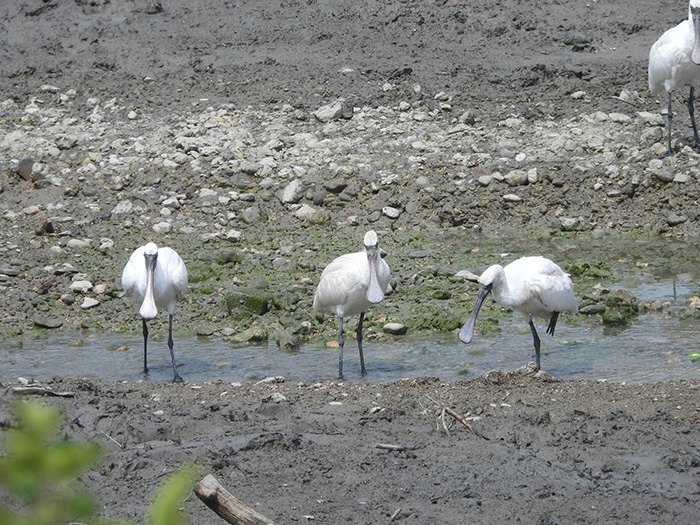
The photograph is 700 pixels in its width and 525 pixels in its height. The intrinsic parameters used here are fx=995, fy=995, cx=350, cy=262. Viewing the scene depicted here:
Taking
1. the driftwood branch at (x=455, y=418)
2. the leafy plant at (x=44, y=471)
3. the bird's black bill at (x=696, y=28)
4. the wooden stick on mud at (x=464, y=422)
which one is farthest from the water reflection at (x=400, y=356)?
the leafy plant at (x=44, y=471)

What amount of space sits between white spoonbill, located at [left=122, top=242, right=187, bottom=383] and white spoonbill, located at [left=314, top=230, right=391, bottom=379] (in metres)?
1.37

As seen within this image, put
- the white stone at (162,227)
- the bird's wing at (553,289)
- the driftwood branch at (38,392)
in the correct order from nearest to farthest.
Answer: the driftwood branch at (38,392), the bird's wing at (553,289), the white stone at (162,227)

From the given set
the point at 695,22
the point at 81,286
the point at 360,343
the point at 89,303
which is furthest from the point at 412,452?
the point at 695,22

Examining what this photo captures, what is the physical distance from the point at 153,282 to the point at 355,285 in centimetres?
187

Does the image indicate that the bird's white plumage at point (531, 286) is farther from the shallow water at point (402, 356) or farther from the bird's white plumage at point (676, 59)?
the bird's white plumage at point (676, 59)

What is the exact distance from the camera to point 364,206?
1352 centimetres

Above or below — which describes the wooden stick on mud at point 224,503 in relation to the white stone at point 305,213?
below

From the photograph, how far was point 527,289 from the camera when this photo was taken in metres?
8.72

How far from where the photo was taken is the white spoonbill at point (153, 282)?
911 centimetres

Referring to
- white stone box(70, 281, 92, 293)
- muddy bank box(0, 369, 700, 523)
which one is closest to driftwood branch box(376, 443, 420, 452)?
muddy bank box(0, 369, 700, 523)

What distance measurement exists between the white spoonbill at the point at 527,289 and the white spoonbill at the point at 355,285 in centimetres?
91

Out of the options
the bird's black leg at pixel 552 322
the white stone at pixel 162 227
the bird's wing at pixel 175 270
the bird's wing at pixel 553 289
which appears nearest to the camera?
the bird's wing at pixel 553 289

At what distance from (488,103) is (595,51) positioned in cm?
368

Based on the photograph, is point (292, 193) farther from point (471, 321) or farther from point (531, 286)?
point (531, 286)
